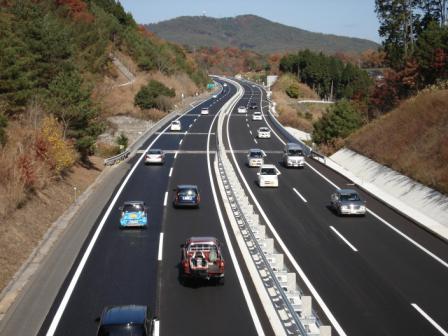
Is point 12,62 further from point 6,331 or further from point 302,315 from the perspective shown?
point 302,315

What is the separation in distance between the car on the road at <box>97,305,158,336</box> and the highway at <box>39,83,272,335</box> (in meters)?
2.18

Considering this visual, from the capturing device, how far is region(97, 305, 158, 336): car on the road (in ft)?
48.2

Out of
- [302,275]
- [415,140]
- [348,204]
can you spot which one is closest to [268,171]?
[348,204]

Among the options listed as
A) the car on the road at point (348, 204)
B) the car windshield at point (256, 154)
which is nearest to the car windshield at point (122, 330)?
the car on the road at point (348, 204)

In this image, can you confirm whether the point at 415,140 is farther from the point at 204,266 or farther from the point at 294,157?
the point at 204,266

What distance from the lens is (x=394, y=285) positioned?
22.0 m

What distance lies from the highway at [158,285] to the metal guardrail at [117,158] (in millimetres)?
13345

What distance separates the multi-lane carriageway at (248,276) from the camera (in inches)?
722

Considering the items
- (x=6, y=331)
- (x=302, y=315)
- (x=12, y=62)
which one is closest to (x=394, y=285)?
(x=302, y=315)

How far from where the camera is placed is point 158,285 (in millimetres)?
21578

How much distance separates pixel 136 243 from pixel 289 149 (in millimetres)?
26378

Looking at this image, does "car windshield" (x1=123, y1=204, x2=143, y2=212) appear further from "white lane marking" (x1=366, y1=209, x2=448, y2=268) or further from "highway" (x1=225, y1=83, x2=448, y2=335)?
"white lane marking" (x1=366, y1=209, x2=448, y2=268)

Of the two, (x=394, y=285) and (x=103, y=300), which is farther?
(x=394, y=285)

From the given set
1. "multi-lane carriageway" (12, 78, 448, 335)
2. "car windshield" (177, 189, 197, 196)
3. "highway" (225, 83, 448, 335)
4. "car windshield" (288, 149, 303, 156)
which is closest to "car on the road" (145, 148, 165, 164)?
"multi-lane carriageway" (12, 78, 448, 335)
